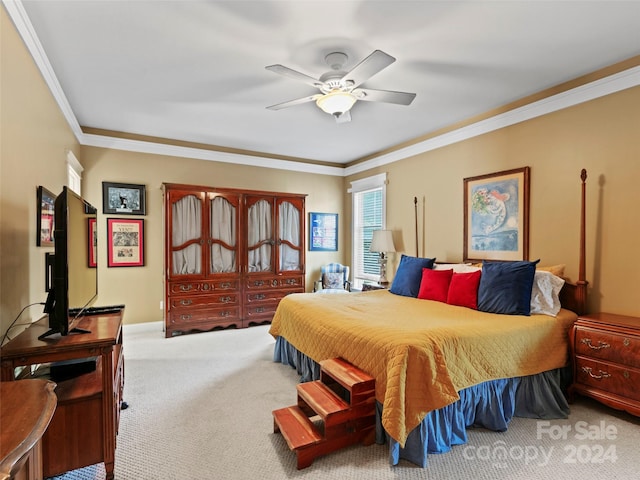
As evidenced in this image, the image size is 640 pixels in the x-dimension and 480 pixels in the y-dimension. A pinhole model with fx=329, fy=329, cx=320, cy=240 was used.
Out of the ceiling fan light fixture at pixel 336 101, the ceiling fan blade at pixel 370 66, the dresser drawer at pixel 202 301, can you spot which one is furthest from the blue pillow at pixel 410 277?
the dresser drawer at pixel 202 301

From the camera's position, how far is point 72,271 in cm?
186

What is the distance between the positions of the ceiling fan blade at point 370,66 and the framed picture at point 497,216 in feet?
6.76

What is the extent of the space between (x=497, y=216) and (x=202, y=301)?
3.80 m

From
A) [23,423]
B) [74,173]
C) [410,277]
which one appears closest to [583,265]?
[410,277]

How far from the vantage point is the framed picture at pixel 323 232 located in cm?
587

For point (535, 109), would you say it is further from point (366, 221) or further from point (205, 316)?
point (205, 316)

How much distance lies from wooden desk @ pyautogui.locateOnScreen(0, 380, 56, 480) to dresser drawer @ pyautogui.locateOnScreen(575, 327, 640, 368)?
124 inches

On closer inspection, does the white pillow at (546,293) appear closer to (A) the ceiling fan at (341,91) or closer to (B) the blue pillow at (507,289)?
(B) the blue pillow at (507,289)

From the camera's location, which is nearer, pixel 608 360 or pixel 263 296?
pixel 608 360

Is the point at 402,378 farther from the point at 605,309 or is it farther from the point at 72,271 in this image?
the point at 605,309

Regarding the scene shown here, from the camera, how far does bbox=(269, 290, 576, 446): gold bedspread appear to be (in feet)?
6.19

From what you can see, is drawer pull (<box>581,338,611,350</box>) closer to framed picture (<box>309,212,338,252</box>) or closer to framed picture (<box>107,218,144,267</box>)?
framed picture (<box>309,212,338,252</box>)

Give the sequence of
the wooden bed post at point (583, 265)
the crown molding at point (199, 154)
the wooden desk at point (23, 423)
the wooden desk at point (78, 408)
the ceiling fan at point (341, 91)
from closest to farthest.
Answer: the wooden desk at point (23, 423), the wooden desk at point (78, 408), the ceiling fan at point (341, 91), the wooden bed post at point (583, 265), the crown molding at point (199, 154)

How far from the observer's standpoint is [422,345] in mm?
1951
